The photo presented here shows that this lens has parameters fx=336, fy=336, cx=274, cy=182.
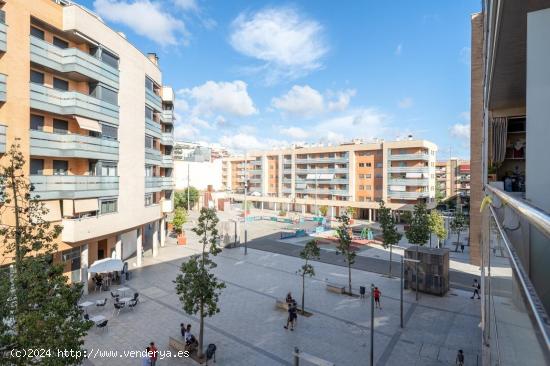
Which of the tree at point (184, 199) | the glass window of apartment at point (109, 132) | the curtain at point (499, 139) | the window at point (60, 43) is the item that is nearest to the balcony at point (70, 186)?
the glass window of apartment at point (109, 132)

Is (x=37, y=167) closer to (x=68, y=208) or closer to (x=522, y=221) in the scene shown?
(x=68, y=208)

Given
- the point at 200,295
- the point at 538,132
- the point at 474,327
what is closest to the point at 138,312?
the point at 200,295

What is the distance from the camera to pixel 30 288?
27.3 feet

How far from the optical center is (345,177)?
215 feet

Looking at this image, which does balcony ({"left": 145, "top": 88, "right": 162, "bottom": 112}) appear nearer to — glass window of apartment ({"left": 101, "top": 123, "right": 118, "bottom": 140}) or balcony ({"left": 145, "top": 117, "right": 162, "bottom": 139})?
balcony ({"left": 145, "top": 117, "right": 162, "bottom": 139})

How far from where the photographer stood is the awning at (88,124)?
62.6 feet

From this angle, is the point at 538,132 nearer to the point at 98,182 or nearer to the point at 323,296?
the point at 323,296

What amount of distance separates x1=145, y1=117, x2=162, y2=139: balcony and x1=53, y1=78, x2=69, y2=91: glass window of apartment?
23.0ft

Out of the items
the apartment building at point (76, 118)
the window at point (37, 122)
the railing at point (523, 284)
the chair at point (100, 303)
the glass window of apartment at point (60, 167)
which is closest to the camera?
the railing at point (523, 284)

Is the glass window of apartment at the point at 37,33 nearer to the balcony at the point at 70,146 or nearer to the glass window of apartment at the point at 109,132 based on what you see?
the balcony at the point at 70,146

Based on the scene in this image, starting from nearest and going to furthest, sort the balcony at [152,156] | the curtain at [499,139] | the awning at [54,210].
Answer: the curtain at [499,139], the awning at [54,210], the balcony at [152,156]

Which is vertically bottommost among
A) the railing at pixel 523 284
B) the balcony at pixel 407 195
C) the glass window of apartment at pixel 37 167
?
the balcony at pixel 407 195

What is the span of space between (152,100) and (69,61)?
9039 millimetres

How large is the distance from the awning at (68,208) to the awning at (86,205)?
0.63 feet
